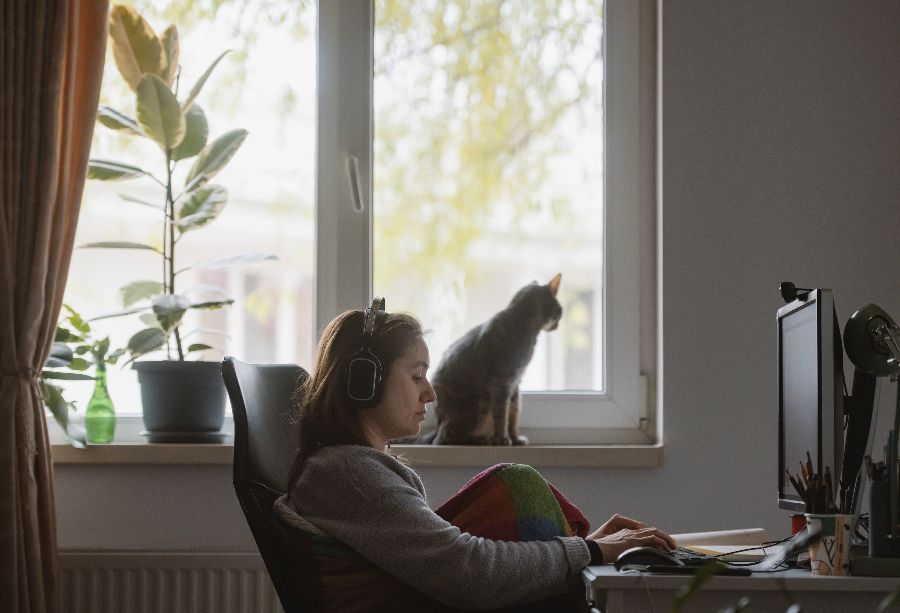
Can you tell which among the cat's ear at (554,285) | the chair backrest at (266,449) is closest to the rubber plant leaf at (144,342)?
the chair backrest at (266,449)

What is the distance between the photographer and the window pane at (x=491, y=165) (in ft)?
8.56

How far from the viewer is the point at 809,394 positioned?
57.3 inches

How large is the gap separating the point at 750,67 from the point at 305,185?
45.9 inches

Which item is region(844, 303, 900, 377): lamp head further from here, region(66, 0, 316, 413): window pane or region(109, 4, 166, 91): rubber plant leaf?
region(109, 4, 166, 91): rubber plant leaf

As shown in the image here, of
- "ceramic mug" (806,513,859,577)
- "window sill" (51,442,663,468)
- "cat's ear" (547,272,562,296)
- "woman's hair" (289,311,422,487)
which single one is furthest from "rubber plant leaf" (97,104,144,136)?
"ceramic mug" (806,513,859,577)

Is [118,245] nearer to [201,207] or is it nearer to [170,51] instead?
[201,207]

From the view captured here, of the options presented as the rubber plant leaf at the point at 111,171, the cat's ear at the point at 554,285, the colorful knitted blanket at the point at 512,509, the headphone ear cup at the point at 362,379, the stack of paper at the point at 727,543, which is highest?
the rubber plant leaf at the point at 111,171

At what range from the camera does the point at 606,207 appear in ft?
8.50

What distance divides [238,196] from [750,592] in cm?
182

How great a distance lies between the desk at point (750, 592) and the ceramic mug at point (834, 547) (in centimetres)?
4

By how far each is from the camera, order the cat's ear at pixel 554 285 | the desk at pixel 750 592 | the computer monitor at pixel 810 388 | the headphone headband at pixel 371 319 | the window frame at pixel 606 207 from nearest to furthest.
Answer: the desk at pixel 750 592, the computer monitor at pixel 810 388, the headphone headband at pixel 371 319, the cat's ear at pixel 554 285, the window frame at pixel 606 207

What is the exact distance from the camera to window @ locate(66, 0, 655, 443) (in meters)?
2.60

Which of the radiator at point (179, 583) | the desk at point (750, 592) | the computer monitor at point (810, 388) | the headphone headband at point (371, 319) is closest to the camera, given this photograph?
the desk at point (750, 592)

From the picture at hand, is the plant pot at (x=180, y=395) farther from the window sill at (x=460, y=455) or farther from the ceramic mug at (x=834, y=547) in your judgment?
the ceramic mug at (x=834, y=547)
